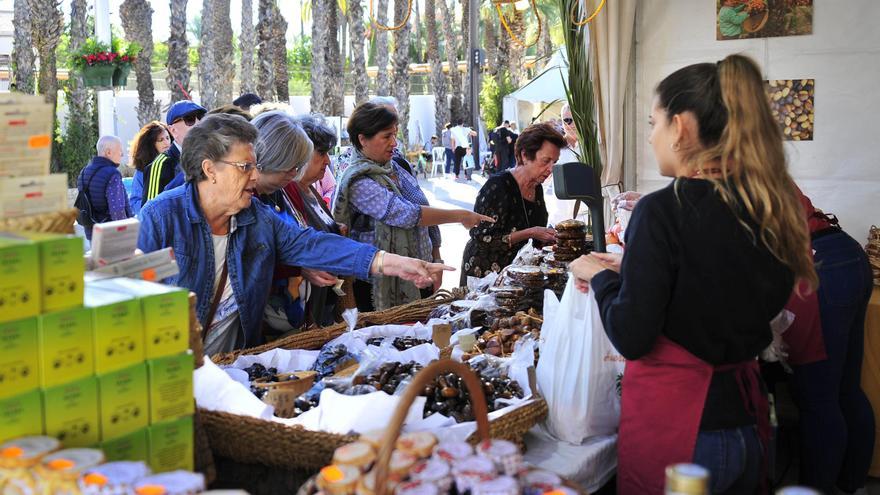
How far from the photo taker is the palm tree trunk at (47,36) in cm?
1602

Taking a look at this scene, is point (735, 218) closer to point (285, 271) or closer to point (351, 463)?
point (351, 463)

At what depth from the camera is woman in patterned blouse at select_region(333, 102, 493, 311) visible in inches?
189

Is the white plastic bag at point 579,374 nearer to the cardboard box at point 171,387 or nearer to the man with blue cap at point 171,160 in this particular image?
the cardboard box at point 171,387

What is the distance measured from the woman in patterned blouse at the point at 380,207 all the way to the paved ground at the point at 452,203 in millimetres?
3107

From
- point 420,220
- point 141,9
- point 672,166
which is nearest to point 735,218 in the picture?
point 672,166

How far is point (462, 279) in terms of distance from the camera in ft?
17.1

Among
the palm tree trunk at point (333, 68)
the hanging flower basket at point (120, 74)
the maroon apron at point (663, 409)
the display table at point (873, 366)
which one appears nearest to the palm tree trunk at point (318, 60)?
the palm tree trunk at point (333, 68)

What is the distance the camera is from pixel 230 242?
319 centimetres

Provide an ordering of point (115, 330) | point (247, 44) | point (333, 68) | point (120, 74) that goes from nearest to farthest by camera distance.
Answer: point (115, 330) < point (120, 74) < point (247, 44) < point (333, 68)

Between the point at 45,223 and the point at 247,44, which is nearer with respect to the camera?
the point at 45,223

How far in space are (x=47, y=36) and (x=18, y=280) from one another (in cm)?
1660

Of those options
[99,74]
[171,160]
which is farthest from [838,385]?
[99,74]

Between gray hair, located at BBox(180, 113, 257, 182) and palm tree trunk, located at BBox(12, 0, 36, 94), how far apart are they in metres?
15.3

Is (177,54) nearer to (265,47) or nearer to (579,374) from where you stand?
(265,47)
